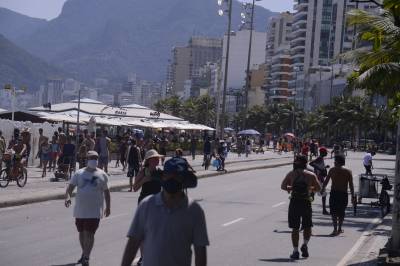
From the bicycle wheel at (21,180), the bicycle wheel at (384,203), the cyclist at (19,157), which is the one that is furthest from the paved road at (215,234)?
the cyclist at (19,157)

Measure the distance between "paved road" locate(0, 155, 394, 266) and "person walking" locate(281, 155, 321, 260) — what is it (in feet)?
1.53

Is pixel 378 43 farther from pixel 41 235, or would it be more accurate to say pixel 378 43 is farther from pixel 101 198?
pixel 41 235

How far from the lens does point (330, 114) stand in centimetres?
12450

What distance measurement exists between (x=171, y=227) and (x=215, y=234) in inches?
399

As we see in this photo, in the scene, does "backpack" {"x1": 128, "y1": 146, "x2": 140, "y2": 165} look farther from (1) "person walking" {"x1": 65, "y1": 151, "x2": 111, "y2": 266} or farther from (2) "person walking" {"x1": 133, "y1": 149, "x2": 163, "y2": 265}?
(1) "person walking" {"x1": 65, "y1": 151, "x2": 111, "y2": 266}

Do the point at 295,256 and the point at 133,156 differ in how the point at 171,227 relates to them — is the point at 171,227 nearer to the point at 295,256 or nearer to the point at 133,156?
the point at 295,256

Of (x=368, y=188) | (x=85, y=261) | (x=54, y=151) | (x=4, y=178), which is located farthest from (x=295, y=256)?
(x=54, y=151)

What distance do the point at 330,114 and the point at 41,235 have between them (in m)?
112

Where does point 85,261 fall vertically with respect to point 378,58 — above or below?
below

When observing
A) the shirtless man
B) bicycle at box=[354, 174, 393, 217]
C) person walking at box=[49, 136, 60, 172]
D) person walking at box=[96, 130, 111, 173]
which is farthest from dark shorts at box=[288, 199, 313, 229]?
person walking at box=[49, 136, 60, 172]

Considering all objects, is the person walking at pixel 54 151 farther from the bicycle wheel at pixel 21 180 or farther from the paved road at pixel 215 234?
the paved road at pixel 215 234

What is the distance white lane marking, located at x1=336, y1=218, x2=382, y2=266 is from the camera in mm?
13605

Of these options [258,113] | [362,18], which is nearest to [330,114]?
[258,113]

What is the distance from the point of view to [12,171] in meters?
25.5
